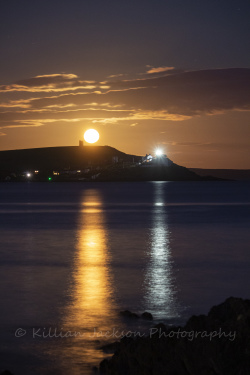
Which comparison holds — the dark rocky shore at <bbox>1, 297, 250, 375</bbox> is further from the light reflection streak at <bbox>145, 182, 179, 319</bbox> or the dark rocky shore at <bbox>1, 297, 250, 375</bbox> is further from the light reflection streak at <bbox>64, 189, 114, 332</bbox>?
the light reflection streak at <bbox>145, 182, 179, 319</bbox>

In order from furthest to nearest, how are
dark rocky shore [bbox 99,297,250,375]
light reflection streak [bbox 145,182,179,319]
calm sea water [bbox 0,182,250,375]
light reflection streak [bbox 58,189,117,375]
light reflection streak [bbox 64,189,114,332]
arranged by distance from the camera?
light reflection streak [bbox 145,182,179,319]
light reflection streak [bbox 64,189,114,332]
calm sea water [bbox 0,182,250,375]
light reflection streak [bbox 58,189,117,375]
dark rocky shore [bbox 99,297,250,375]

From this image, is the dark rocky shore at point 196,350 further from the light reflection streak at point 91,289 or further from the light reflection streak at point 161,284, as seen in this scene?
the light reflection streak at point 161,284

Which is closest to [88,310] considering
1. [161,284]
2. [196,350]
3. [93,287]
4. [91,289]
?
[91,289]

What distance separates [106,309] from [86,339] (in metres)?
2.52

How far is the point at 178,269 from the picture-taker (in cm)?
1953

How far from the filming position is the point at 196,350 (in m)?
8.31

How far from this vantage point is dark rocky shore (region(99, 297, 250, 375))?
316 inches

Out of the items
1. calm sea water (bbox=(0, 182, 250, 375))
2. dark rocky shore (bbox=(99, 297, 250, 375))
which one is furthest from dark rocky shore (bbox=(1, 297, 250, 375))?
calm sea water (bbox=(0, 182, 250, 375))

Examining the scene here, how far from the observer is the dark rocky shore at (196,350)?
8031 mm

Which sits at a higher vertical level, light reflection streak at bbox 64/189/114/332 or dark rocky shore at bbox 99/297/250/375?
dark rocky shore at bbox 99/297/250/375

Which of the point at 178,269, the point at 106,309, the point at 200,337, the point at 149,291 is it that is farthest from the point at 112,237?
the point at 200,337

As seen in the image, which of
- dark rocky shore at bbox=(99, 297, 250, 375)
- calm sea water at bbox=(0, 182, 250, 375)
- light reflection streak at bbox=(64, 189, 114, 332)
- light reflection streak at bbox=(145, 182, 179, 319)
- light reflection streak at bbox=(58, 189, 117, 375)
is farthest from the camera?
light reflection streak at bbox=(145, 182, 179, 319)

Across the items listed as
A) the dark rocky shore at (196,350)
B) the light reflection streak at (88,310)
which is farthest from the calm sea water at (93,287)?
the dark rocky shore at (196,350)

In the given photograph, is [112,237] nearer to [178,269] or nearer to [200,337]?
[178,269]
